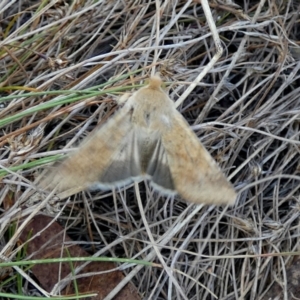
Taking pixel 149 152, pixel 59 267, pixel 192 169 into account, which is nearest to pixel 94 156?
pixel 149 152

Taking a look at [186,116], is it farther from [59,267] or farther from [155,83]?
[59,267]

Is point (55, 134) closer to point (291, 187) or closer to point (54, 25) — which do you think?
point (54, 25)

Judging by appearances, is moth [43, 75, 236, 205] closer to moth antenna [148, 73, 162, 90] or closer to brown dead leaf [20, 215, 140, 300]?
moth antenna [148, 73, 162, 90]

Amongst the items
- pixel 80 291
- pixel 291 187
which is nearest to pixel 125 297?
pixel 80 291

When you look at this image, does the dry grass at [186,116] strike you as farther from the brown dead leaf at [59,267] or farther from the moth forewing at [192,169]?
the moth forewing at [192,169]

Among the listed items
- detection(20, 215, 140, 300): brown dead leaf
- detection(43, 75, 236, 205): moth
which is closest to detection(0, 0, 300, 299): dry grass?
detection(20, 215, 140, 300): brown dead leaf

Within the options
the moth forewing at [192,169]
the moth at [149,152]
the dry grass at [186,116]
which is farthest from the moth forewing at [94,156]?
the dry grass at [186,116]

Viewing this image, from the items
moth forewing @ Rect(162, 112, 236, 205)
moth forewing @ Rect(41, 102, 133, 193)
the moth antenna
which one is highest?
the moth antenna
